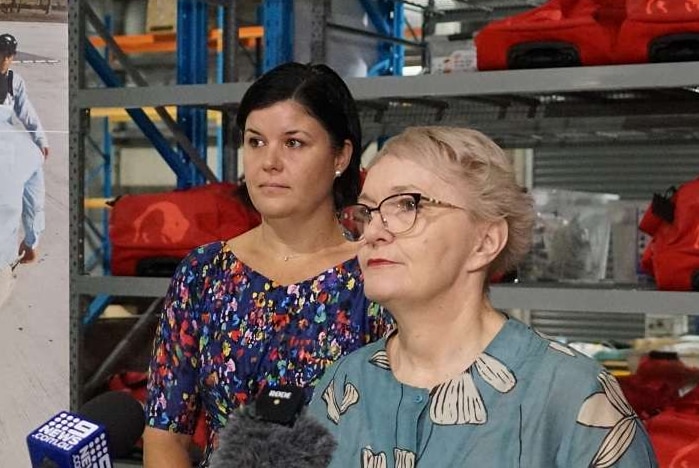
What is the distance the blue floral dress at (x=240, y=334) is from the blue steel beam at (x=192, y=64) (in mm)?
2044

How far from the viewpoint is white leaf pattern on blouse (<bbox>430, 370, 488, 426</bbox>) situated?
1.67m

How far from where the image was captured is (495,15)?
4715mm

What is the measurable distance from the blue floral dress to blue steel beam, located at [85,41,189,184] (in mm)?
1741

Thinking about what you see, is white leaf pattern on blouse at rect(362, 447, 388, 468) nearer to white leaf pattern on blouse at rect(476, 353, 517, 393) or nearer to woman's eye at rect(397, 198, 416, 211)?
white leaf pattern on blouse at rect(476, 353, 517, 393)

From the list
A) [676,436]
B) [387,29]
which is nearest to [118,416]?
[676,436]

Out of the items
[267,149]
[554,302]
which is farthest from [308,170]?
[554,302]

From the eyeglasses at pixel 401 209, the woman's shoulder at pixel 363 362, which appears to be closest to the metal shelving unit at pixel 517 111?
the woman's shoulder at pixel 363 362

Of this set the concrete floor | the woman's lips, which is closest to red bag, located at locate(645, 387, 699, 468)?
the woman's lips

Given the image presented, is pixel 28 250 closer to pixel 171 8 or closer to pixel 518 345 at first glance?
pixel 518 345

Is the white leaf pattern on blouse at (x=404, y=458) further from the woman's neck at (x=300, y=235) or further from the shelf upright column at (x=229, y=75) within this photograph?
the shelf upright column at (x=229, y=75)

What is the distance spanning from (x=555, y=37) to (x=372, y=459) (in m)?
1.78

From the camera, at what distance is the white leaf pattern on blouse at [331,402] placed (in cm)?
180

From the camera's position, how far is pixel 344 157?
2.43 m

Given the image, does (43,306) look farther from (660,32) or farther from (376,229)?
(376,229)
